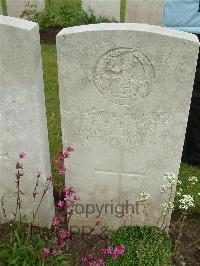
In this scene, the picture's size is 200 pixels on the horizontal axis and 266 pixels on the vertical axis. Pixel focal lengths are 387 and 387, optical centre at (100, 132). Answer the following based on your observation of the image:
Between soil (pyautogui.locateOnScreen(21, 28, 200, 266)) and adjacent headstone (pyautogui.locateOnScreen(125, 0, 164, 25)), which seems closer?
soil (pyautogui.locateOnScreen(21, 28, 200, 266))

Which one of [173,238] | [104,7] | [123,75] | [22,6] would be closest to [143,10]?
[104,7]

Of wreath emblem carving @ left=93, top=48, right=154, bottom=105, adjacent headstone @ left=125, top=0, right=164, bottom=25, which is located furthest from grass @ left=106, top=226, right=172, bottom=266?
adjacent headstone @ left=125, top=0, right=164, bottom=25

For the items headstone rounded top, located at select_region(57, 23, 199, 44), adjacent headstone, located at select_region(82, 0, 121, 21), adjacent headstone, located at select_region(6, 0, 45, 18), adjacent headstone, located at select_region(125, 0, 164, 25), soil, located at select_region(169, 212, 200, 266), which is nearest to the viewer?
headstone rounded top, located at select_region(57, 23, 199, 44)

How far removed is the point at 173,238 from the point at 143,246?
1.54 feet

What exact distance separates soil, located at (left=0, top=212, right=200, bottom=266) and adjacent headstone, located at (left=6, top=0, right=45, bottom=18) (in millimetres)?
6406

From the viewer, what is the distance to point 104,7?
8406 millimetres

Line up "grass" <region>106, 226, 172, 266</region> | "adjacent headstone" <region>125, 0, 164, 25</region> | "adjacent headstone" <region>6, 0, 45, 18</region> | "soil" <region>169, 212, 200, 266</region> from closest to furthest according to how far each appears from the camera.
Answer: "grass" <region>106, 226, 172, 266</region>
"soil" <region>169, 212, 200, 266</region>
"adjacent headstone" <region>125, 0, 164, 25</region>
"adjacent headstone" <region>6, 0, 45, 18</region>

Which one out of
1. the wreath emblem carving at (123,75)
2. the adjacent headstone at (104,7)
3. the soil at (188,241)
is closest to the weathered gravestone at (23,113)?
the wreath emblem carving at (123,75)

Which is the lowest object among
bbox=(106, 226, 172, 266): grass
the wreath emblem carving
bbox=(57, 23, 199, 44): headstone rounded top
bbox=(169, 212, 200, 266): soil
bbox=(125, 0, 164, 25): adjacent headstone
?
bbox=(169, 212, 200, 266): soil

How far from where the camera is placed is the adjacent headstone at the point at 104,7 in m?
8.36

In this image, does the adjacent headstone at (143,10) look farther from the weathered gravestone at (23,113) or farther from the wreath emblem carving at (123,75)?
the wreath emblem carving at (123,75)

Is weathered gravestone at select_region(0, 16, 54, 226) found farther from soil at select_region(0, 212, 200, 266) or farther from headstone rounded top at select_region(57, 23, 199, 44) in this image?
headstone rounded top at select_region(57, 23, 199, 44)

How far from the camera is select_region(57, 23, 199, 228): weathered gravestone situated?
101 inches

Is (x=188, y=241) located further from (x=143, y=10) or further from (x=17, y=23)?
(x=143, y=10)
